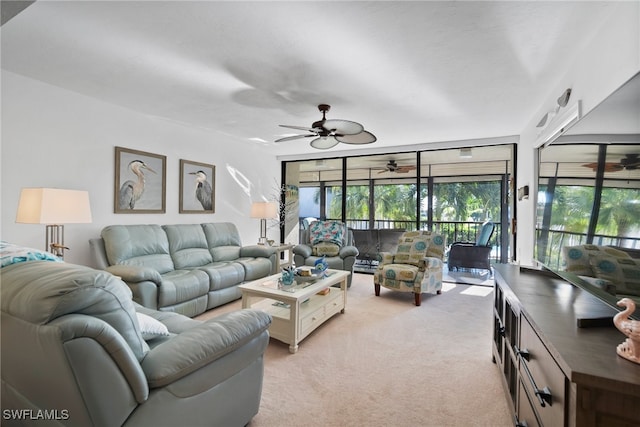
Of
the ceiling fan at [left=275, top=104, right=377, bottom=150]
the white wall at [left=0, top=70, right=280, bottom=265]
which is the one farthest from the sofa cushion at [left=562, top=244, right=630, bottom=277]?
the white wall at [left=0, top=70, right=280, bottom=265]

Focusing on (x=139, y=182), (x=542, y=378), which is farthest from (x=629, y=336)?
(x=139, y=182)

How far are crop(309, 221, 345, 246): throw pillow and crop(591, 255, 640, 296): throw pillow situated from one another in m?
3.64

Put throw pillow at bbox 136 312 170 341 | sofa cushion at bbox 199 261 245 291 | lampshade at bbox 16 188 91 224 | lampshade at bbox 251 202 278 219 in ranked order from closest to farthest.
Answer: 1. throw pillow at bbox 136 312 170 341
2. lampshade at bbox 16 188 91 224
3. sofa cushion at bbox 199 261 245 291
4. lampshade at bbox 251 202 278 219

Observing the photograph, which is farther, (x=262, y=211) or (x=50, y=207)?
(x=262, y=211)

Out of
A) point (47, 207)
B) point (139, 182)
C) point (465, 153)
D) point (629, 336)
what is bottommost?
point (629, 336)

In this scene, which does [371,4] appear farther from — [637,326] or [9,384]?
[9,384]

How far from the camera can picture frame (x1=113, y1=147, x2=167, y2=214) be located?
3.45 meters

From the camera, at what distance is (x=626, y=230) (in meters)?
1.10

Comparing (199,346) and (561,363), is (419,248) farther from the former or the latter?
(199,346)

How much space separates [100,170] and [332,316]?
2984 millimetres

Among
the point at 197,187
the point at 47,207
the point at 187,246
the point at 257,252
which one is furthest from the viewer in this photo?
the point at 197,187

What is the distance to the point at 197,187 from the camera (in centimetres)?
439

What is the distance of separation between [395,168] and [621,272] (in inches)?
181

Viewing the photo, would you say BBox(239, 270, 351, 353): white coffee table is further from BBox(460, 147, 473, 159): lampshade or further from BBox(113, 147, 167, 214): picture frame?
BBox(460, 147, 473, 159): lampshade
